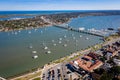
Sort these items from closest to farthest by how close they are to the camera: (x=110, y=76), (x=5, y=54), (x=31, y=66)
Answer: (x=110, y=76) < (x=31, y=66) < (x=5, y=54)

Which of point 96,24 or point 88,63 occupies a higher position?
point 88,63

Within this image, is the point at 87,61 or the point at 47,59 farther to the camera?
the point at 47,59

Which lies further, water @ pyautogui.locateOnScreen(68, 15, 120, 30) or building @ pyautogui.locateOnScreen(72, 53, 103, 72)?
water @ pyautogui.locateOnScreen(68, 15, 120, 30)

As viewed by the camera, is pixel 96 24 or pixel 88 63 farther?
pixel 96 24

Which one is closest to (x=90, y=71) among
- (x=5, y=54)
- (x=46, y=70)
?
(x=46, y=70)

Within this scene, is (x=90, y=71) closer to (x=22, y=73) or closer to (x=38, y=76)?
(x=38, y=76)

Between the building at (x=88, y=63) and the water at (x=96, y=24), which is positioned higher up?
the building at (x=88, y=63)

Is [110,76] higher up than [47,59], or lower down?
higher up

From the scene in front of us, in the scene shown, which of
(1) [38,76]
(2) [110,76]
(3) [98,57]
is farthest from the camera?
(3) [98,57]

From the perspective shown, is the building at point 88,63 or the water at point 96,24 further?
the water at point 96,24

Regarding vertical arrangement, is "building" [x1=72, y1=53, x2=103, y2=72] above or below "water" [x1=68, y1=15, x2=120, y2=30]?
above

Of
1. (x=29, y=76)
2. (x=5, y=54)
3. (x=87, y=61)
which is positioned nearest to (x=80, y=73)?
(x=87, y=61)
